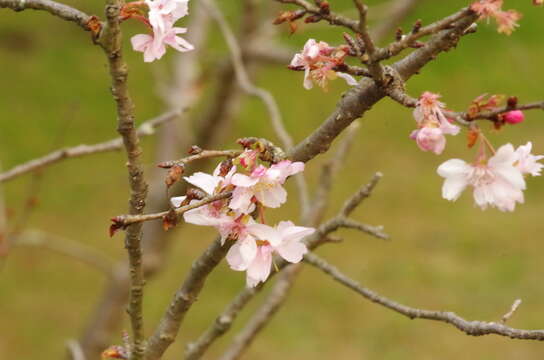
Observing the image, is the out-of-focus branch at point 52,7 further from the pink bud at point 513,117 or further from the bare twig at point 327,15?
the pink bud at point 513,117

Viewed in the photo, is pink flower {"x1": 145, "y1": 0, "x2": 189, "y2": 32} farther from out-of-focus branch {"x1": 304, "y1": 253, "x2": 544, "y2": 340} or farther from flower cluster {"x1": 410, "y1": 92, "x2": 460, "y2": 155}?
out-of-focus branch {"x1": 304, "y1": 253, "x2": 544, "y2": 340}

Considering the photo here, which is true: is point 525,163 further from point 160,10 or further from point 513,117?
point 160,10

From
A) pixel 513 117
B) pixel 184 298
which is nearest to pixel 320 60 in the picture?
pixel 513 117

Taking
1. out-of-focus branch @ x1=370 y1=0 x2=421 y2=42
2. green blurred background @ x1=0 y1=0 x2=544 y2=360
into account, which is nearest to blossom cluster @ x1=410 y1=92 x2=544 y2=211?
out-of-focus branch @ x1=370 y1=0 x2=421 y2=42

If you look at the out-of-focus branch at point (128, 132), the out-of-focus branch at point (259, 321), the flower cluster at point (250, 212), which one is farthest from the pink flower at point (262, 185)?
the out-of-focus branch at point (259, 321)

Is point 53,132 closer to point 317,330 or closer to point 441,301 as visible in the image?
point 317,330

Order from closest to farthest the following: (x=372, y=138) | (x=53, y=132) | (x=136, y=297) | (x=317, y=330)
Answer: (x=136, y=297) < (x=317, y=330) < (x=53, y=132) < (x=372, y=138)

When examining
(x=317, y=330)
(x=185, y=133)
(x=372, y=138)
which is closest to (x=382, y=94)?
(x=185, y=133)
